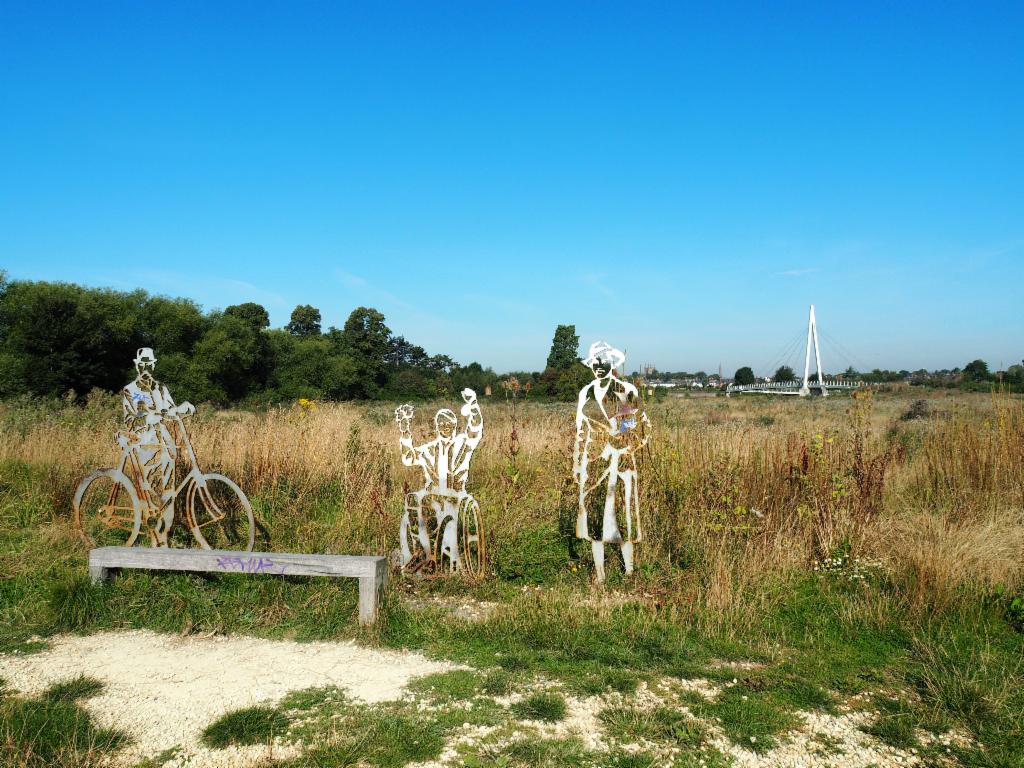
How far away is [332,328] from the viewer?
44656mm

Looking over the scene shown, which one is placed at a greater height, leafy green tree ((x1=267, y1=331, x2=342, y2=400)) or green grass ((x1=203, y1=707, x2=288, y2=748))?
leafy green tree ((x1=267, y1=331, x2=342, y2=400))

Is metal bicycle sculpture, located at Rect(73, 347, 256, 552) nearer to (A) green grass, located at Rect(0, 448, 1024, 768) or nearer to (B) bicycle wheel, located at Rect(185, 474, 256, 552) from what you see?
(B) bicycle wheel, located at Rect(185, 474, 256, 552)

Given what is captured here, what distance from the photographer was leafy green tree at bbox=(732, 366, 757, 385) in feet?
166

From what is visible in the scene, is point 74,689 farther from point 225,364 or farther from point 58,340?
point 225,364

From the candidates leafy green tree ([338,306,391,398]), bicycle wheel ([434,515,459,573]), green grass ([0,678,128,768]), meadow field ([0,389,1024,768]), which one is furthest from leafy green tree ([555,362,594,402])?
leafy green tree ([338,306,391,398])

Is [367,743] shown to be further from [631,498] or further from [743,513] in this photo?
[743,513]

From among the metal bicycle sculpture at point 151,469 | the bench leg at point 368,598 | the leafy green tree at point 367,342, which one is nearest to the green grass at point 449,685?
the bench leg at point 368,598

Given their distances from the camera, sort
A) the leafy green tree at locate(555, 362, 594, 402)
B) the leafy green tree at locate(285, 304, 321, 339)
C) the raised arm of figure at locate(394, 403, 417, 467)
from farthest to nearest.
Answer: the leafy green tree at locate(285, 304, 321, 339) < the leafy green tree at locate(555, 362, 594, 402) < the raised arm of figure at locate(394, 403, 417, 467)

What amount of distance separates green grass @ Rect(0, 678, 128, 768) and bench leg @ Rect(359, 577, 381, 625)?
5.40 feet

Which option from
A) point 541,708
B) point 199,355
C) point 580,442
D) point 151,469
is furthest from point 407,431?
point 199,355

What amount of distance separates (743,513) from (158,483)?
539cm

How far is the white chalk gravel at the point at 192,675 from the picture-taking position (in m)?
3.35

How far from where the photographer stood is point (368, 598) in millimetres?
4816

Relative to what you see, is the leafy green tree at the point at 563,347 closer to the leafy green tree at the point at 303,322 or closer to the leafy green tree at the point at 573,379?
the leafy green tree at the point at 573,379
